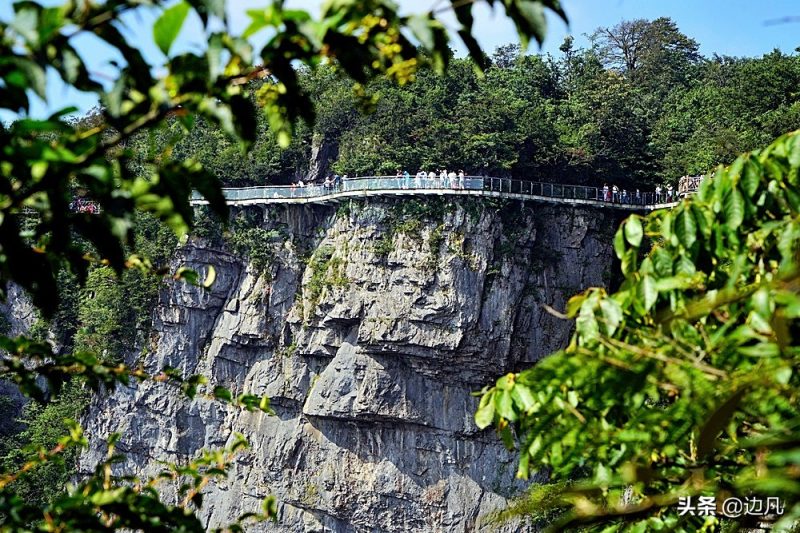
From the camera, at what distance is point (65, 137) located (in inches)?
88.3

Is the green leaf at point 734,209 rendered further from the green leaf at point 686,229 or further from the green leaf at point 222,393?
the green leaf at point 222,393

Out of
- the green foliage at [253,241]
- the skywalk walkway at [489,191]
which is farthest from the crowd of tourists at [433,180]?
the green foliage at [253,241]

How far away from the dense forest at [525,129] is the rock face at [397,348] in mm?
1480

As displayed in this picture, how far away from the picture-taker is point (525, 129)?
79.8ft

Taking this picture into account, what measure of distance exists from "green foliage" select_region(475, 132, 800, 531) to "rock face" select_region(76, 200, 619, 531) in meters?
19.0

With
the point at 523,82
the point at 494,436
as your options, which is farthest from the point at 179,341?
the point at 523,82

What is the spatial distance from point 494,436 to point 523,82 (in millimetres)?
10676

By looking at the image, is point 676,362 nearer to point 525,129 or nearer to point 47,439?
point 525,129

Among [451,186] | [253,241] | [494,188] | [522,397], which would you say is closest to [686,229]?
[522,397]

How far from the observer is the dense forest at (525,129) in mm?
24359

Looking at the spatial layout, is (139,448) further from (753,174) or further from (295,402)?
(753,174)

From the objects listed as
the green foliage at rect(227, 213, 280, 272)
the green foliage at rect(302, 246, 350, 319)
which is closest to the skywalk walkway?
the green foliage at rect(302, 246, 350, 319)

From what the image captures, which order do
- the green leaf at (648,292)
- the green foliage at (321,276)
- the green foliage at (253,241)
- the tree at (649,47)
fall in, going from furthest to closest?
the tree at (649,47)
the green foliage at (253,241)
the green foliage at (321,276)
the green leaf at (648,292)

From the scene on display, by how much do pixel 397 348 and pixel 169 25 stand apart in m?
21.2
